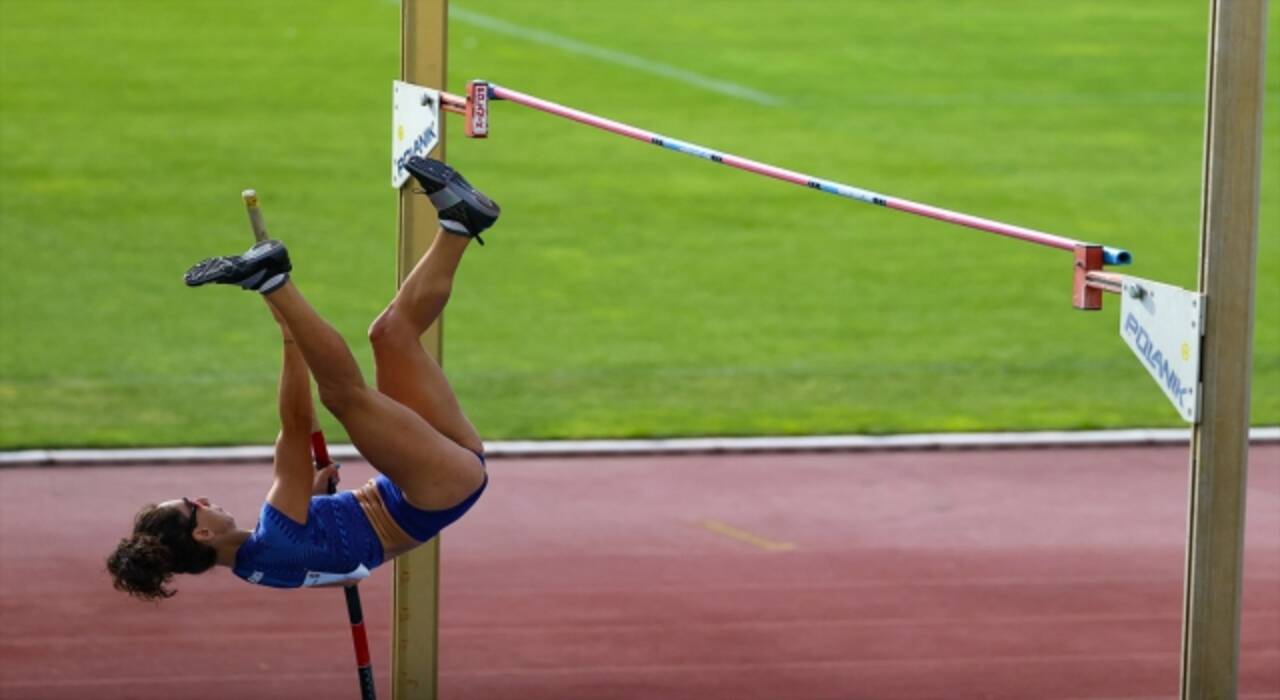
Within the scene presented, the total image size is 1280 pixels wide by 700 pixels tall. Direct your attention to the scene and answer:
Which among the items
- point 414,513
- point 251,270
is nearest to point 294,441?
point 414,513

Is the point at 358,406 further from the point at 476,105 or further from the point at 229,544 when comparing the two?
the point at 476,105

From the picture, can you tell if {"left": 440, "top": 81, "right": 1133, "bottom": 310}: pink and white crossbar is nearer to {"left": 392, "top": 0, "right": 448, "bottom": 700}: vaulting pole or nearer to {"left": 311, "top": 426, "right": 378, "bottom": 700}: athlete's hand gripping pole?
{"left": 392, "top": 0, "right": 448, "bottom": 700}: vaulting pole

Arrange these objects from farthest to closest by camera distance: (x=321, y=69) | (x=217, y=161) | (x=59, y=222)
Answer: (x=321, y=69), (x=217, y=161), (x=59, y=222)

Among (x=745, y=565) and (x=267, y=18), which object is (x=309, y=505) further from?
(x=267, y=18)

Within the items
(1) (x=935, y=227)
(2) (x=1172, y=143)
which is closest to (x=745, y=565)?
(1) (x=935, y=227)

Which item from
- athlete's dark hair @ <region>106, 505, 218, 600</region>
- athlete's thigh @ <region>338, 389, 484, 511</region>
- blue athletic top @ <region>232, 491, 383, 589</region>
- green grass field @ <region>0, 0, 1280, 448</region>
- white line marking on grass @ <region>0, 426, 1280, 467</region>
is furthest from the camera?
green grass field @ <region>0, 0, 1280, 448</region>

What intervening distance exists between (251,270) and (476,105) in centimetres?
Answer: 158

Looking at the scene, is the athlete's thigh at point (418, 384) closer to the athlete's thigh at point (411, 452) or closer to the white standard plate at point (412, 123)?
the athlete's thigh at point (411, 452)

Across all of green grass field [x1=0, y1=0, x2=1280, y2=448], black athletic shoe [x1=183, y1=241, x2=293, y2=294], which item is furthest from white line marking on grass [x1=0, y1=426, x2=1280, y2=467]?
black athletic shoe [x1=183, y1=241, x2=293, y2=294]

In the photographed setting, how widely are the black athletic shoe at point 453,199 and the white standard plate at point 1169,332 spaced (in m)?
2.06

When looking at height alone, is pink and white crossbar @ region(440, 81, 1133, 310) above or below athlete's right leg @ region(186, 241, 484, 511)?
above

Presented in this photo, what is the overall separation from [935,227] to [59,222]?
7.36 metres

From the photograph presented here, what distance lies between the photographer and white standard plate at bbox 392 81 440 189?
8.19m

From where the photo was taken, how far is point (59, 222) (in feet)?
62.7
